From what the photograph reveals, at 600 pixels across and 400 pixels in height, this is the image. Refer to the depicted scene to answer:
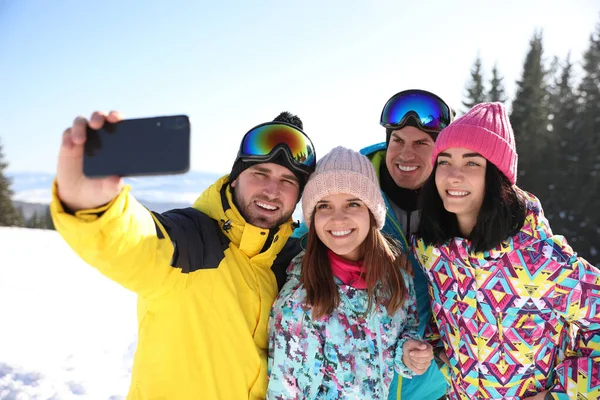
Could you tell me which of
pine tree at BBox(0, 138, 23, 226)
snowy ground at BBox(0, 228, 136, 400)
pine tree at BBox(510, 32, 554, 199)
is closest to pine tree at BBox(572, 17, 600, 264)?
pine tree at BBox(510, 32, 554, 199)

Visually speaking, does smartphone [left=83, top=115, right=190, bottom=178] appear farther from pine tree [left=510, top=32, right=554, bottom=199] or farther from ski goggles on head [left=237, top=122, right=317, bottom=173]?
pine tree [left=510, top=32, right=554, bottom=199]

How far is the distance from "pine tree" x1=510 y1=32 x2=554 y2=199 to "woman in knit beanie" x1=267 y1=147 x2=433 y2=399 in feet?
90.1

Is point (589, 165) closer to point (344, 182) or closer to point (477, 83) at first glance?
point (477, 83)

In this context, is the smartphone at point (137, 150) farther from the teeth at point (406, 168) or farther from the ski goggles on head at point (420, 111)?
the ski goggles on head at point (420, 111)

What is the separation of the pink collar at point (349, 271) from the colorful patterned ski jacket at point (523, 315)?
→ 1.71 feet

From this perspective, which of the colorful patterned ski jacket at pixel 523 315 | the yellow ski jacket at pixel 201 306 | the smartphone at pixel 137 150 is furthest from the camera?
the colorful patterned ski jacket at pixel 523 315

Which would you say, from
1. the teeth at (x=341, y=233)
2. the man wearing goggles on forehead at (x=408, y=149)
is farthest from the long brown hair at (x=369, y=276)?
the man wearing goggles on forehead at (x=408, y=149)

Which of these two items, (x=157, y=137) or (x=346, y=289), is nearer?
(x=157, y=137)

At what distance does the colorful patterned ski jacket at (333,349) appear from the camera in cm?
251

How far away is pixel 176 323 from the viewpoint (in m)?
2.42


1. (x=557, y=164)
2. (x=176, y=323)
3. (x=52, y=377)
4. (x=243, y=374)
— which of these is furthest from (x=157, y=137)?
(x=557, y=164)

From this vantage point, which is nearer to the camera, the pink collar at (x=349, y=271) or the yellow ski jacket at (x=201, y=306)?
the yellow ski jacket at (x=201, y=306)

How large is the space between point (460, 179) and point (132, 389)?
2360mm

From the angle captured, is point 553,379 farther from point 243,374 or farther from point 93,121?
point 93,121
